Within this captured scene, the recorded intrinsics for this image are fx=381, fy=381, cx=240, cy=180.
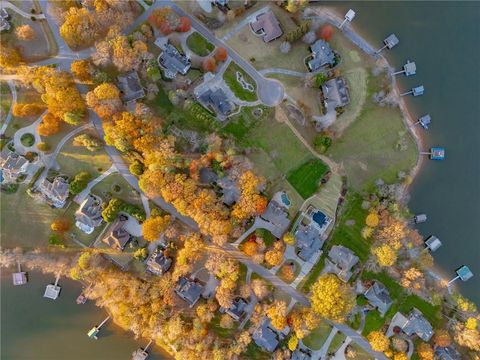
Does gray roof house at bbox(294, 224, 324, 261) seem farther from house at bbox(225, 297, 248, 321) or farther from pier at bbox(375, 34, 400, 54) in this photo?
pier at bbox(375, 34, 400, 54)

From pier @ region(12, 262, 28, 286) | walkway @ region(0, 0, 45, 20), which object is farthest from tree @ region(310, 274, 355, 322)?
walkway @ region(0, 0, 45, 20)

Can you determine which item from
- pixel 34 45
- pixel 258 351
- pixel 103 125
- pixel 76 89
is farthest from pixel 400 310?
pixel 34 45

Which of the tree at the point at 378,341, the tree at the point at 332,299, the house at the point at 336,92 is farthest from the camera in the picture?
the house at the point at 336,92

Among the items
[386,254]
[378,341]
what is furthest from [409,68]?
[378,341]

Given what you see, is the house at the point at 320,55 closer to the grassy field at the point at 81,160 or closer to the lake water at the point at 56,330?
the grassy field at the point at 81,160

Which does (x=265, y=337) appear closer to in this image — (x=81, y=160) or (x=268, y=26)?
(x=81, y=160)

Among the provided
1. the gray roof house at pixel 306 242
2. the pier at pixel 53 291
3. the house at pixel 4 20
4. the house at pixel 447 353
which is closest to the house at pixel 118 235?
the pier at pixel 53 291

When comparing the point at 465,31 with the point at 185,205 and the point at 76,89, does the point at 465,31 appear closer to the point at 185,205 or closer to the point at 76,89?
the point at 185,205
